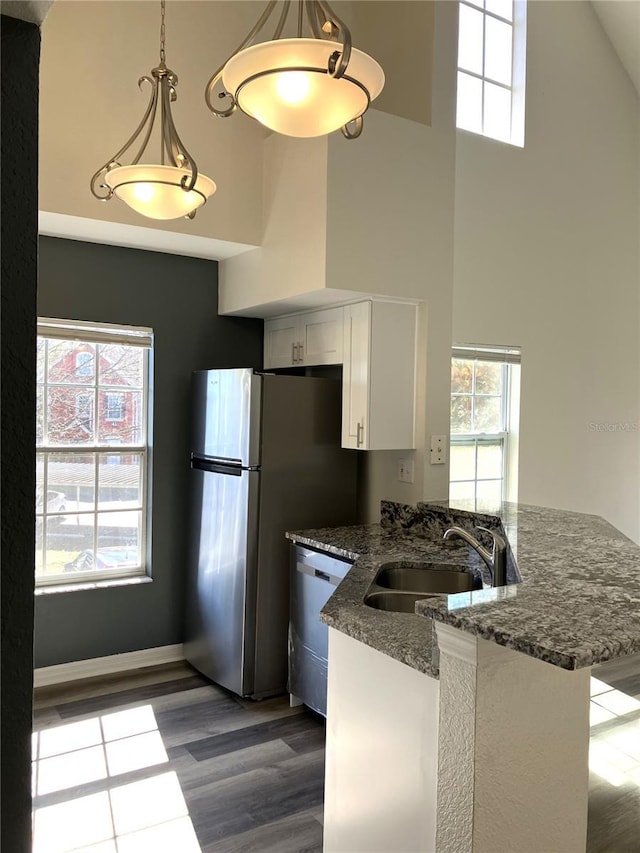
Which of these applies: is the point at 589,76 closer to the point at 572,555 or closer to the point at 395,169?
the point at 395,169

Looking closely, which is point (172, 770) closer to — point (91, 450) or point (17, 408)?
point (91, 450)

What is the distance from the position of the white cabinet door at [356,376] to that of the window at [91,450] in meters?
1.18

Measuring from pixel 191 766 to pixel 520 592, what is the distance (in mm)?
1959

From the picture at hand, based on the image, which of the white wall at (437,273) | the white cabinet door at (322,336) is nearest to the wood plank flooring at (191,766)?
the white wall at (437,273)

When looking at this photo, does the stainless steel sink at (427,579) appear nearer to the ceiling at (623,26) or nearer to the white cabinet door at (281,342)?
the white cabinet door at (281,342)

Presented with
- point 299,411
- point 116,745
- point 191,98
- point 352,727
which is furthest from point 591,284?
point 116,745

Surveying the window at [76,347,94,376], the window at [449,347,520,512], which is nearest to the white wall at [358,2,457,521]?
the window at [449,347,520,512]

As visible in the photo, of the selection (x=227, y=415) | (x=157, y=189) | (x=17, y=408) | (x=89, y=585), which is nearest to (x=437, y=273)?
(x=227, y=415)

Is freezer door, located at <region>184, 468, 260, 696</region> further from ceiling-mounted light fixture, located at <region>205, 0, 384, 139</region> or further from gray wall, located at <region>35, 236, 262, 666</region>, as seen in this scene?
ceiling-mounted light fixture, located at <region>205, 0, 384, 139</region>

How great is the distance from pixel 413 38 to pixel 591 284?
184cm

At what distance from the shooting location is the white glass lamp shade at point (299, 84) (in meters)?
1.60

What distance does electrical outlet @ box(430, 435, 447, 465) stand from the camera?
347 cm

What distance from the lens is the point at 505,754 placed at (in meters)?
1.21

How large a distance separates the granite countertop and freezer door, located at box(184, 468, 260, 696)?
284 mm
